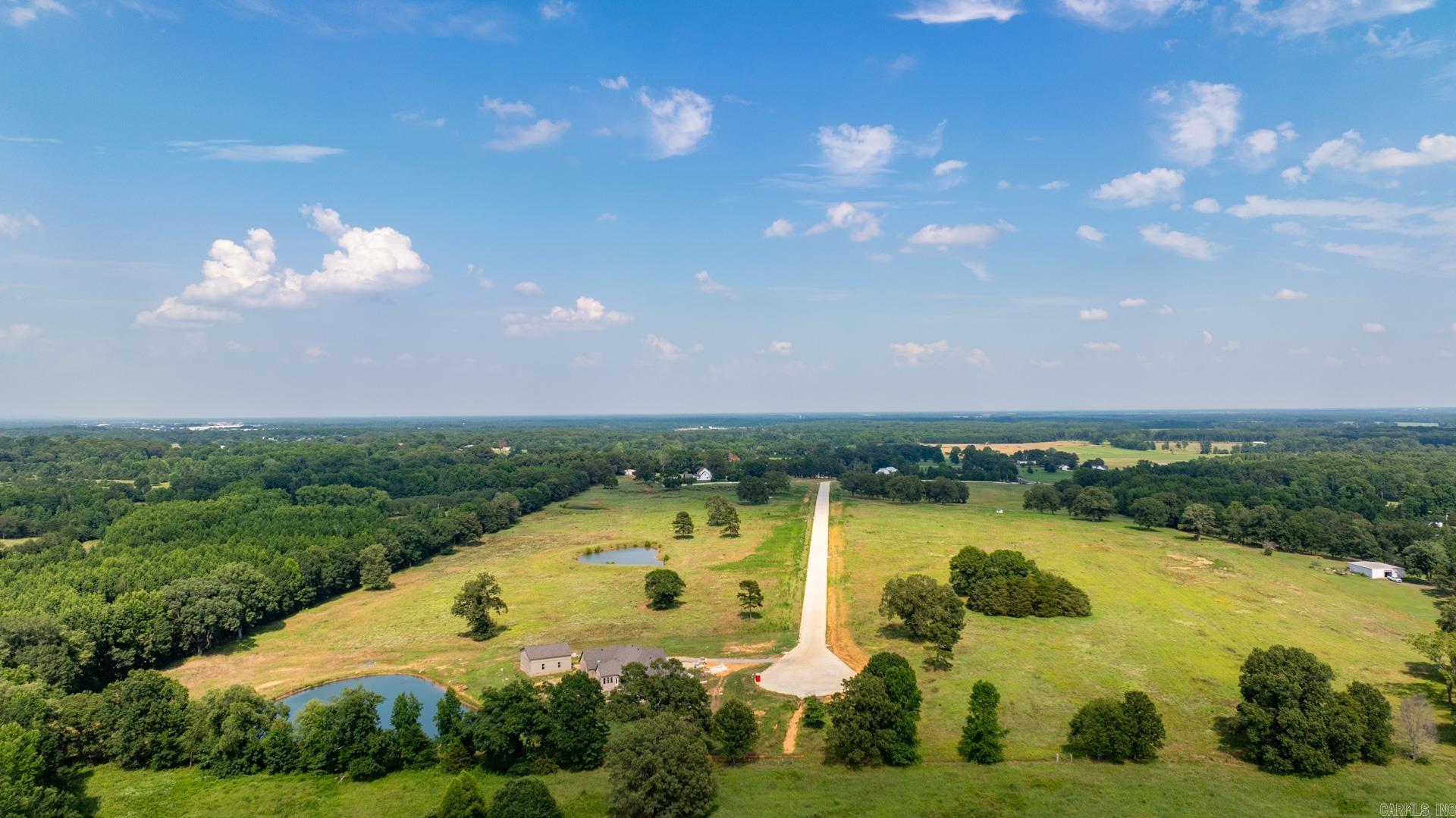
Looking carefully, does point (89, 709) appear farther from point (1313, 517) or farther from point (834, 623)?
point (1313, 517)

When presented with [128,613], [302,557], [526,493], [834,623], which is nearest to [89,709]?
[128,613]

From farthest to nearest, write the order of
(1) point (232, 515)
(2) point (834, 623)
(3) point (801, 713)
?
(1) point (232, 515)
(2) point (834, 623)
(3) point (801, 713)

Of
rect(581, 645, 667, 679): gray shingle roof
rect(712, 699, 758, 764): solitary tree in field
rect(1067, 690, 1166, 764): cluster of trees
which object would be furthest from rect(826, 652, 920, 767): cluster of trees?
rect(581, 645, 667, 679): gray shingle roof

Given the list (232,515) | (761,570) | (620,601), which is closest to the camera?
(620,601)

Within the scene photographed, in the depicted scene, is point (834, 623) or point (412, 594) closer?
point (834, 623)

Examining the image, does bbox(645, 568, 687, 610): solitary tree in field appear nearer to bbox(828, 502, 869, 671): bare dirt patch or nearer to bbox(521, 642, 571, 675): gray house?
bbox(521, 642, 571, 675): gray house

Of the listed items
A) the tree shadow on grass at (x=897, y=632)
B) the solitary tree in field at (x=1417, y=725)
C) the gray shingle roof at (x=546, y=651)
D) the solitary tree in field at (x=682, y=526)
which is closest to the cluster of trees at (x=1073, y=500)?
the solitary tree in field at (x=682, y=526)

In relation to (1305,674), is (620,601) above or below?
below
